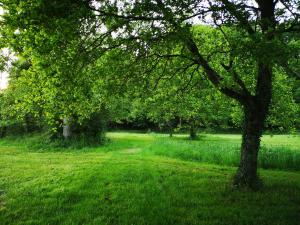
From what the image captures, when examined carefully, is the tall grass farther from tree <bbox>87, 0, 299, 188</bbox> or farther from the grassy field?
tree <bbox>87, 0, 299, 188</bbox>

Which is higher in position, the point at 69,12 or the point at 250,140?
the point at 69,12

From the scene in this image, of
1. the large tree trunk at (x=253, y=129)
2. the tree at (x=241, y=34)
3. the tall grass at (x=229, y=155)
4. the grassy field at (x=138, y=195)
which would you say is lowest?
the grassy field at (x=138, y=195)

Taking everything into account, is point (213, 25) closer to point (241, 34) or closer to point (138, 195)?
point (241, 34)

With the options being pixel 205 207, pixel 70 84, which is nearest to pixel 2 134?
pixel 70 84

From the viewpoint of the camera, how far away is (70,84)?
1063 cm

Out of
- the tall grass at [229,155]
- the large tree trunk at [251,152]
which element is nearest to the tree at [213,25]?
the large tree trunk at [251,152]

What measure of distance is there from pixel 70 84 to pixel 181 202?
5021 mm

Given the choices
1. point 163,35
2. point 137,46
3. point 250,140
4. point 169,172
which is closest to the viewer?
point 163,35

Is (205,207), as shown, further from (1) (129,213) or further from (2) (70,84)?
(2) (70,84)

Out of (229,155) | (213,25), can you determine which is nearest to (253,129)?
(213,25)

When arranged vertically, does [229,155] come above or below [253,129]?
below

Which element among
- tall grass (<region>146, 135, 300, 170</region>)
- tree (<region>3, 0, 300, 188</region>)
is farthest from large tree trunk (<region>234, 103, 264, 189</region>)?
tall grass (<region>146, 135, 300, 170</region>)

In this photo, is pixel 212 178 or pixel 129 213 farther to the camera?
pixel 212 178

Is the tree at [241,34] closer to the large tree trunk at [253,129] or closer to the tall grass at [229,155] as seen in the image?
the large tree trunk at [253,129]
